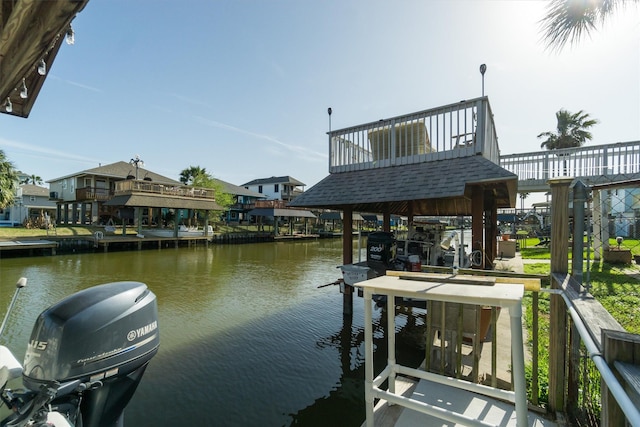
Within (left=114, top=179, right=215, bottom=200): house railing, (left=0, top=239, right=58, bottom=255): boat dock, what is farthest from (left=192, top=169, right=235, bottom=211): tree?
(left=0, top=239, right=58, bottom=255): boat dock

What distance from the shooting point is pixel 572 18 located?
484 cm

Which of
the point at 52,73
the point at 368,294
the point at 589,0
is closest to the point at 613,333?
the point at 368,294

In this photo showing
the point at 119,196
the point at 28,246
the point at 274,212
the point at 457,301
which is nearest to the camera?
the point at 457,301

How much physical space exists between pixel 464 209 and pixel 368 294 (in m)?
10.3

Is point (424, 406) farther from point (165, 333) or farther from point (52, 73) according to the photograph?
point (165, 333)

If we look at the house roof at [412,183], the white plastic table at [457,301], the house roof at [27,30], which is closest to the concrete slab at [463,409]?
the white plastic table at [457,301]

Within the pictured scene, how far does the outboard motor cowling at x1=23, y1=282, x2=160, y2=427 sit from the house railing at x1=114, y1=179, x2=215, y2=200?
79.0 feet

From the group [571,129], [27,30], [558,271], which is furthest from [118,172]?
[571,129]

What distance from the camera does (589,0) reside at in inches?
185

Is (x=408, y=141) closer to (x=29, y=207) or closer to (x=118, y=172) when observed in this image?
(x=118, y=172)

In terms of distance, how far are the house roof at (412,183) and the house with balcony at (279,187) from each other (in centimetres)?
3967

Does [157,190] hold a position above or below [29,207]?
above

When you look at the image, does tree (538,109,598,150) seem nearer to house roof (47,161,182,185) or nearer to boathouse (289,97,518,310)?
boathouse (289,97,518,310)

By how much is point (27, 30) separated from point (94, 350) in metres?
2.15
